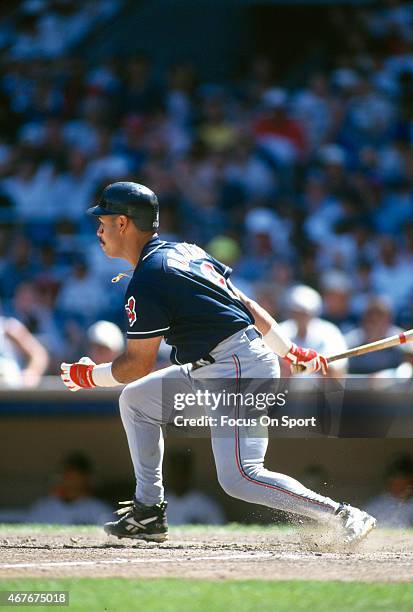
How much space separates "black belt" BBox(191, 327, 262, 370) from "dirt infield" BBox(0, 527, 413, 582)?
88 centimetres

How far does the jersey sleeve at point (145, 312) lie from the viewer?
4.88m

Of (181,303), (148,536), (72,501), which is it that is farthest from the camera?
(72,501)

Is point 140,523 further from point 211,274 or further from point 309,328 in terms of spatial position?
point 309,328

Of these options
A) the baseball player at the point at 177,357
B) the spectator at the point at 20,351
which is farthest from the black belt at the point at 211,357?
the spectator at the point at 20,351

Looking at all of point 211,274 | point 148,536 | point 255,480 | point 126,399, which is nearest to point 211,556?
point 255,480

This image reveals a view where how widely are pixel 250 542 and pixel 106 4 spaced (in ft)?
31.9

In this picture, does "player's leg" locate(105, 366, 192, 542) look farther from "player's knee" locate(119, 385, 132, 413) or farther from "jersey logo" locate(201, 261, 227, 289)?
"jersey logo" locate(201, 261, 227, 289)

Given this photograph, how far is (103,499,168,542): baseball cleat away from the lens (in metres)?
5.29

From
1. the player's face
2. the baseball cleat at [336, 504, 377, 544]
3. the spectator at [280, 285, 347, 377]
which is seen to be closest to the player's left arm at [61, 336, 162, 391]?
the player's face

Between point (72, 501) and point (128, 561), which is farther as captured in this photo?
point (72, 501)

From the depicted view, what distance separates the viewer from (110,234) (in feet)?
17.2

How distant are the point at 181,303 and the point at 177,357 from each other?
0.95 feet

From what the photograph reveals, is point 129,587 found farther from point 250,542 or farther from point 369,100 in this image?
point 369,100

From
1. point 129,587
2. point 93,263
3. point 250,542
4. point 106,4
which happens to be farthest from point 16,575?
point 106,4
